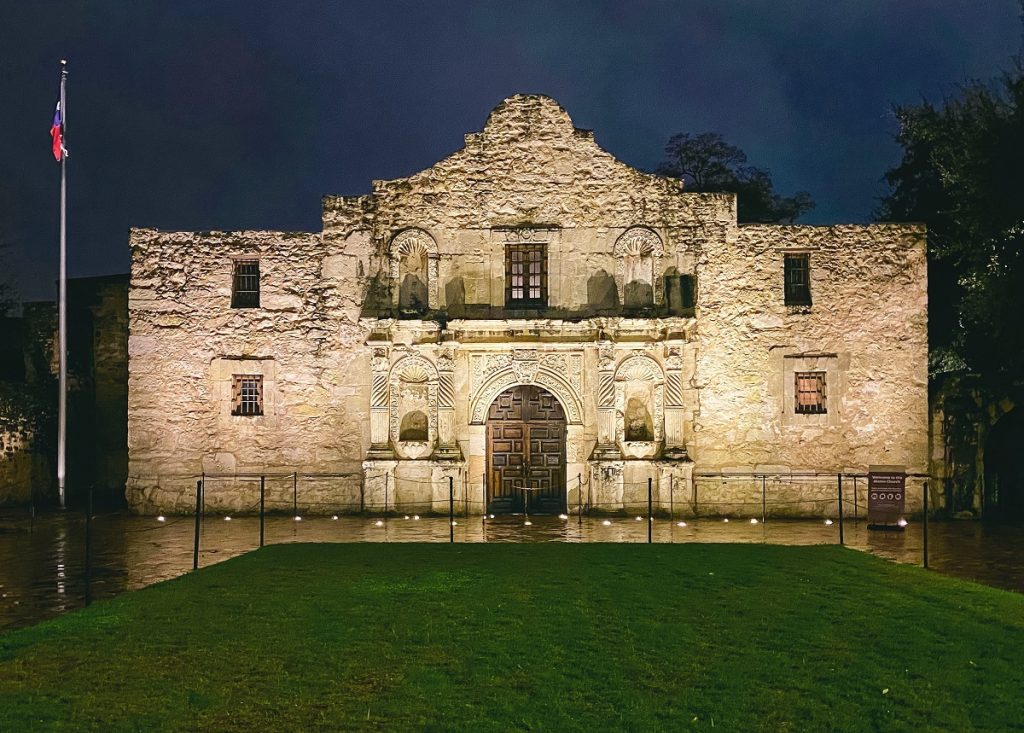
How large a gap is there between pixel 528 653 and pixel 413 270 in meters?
15.0

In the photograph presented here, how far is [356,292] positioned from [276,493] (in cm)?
474

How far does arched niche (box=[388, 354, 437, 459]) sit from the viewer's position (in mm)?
21609

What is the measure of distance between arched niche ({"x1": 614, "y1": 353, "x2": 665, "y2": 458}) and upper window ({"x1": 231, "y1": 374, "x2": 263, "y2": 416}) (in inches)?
311

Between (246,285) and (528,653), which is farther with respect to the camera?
(246,285)

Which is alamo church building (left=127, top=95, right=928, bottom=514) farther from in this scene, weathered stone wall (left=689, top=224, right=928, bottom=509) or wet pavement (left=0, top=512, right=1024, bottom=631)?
wet pavement (left=0, top=512, right=1024, bottom=631)

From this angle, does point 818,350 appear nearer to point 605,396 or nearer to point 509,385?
point 605,396

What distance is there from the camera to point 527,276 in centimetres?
2223

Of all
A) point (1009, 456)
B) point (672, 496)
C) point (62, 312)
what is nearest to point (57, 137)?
point (62, 312)

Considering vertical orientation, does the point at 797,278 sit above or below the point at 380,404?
above

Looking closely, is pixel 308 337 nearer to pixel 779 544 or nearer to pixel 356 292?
pixel 356 292

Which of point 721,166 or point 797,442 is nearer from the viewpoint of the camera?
point 797,442

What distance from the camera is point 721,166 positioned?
3909 centimetres

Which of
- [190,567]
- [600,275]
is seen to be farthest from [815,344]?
[190,567]

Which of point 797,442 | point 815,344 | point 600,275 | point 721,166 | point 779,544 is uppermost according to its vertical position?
point 721,166
